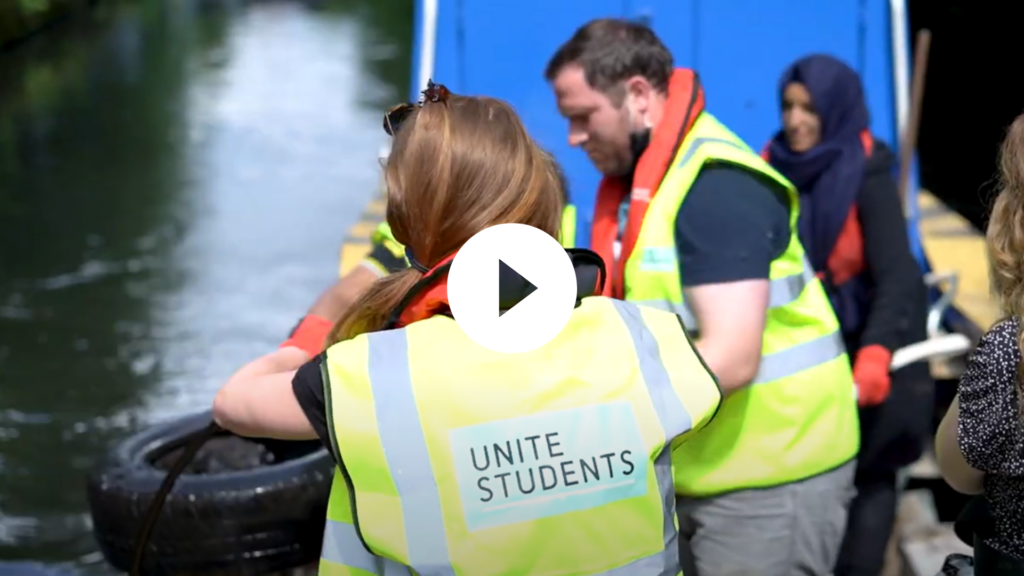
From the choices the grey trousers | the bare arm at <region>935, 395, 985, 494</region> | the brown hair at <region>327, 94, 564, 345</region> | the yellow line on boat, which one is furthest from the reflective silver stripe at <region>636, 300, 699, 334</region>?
the yellow line on boat

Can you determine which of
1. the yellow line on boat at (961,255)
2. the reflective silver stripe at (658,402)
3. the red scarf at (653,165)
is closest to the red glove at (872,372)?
the red scarf at (653,165)

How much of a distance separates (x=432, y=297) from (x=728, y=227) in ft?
2.43

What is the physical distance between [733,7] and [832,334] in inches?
Answer: 138

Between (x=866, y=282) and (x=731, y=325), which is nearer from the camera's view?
(x=731, y=325)

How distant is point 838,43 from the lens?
5668 millimetres

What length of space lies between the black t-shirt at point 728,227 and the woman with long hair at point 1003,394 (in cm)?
44

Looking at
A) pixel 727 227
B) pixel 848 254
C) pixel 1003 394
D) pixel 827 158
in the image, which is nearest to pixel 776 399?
pixel 727 227

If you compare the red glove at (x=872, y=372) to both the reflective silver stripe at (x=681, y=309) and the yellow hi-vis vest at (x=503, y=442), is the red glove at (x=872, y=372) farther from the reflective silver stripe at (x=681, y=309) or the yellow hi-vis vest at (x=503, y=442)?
the yellow hi-vis vest at (x=503, y=442)

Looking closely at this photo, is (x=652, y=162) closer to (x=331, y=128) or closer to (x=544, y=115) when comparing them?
(x=544, y=115)

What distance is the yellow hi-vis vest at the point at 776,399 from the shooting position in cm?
244

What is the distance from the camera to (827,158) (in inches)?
140

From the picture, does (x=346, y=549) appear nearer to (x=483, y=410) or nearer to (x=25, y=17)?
(x=483, y=410)

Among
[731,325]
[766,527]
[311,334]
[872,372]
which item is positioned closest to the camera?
[731,325]

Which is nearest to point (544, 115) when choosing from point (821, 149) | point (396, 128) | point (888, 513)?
point (821, 149)
